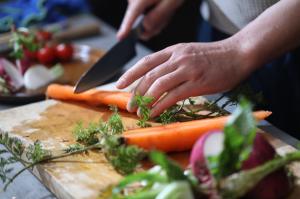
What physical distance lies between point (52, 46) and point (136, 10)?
36 centimetres

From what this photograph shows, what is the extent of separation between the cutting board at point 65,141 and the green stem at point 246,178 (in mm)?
160

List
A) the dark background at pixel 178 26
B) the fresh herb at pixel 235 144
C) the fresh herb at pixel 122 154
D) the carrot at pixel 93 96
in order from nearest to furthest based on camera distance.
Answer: the fresh herb at pixel 235 144 < the fresh herb at pixel 122 154 < the carrot at pixel 93 96 < the dark background at pixel 178 26

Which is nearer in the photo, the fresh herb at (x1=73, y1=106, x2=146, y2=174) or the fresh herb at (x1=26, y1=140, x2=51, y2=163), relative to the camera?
the fresh herb at (x1=73, y1=106, x2=146, y2=174)

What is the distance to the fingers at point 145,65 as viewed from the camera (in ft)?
4.42

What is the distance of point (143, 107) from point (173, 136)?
0.42 ft

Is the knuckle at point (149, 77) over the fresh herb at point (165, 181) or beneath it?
over

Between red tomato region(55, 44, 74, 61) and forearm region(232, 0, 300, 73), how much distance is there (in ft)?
2.70

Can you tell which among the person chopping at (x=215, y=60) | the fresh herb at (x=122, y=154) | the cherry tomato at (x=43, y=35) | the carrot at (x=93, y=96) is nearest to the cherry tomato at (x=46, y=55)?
the cherry tomato at (x=43, y=35)

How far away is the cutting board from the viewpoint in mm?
1133

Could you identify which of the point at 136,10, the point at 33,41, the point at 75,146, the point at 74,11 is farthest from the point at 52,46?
the point at 75,146

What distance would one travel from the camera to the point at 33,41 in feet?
6.50

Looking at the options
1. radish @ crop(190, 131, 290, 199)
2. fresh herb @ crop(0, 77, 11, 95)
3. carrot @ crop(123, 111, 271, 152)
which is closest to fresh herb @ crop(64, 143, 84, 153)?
carrot @ crop(123, 111, 271, 152)

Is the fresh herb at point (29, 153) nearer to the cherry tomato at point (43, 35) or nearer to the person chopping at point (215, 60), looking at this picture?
the person chopping at point (215, 60)

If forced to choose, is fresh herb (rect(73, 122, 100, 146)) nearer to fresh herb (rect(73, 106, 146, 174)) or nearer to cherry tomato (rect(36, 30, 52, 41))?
fresh herb (rect(73, 106, 146, 174))
